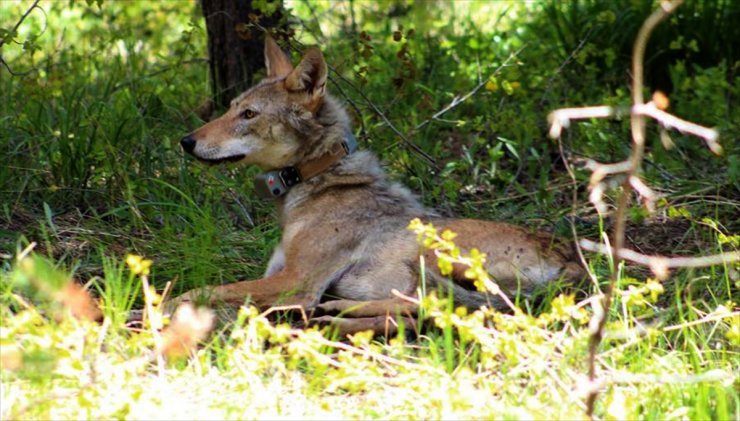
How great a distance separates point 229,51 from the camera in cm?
751

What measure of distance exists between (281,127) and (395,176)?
A: 1.26 metres

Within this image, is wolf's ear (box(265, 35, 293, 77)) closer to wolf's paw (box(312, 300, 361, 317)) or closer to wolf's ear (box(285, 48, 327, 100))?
wolf's ear (box(285, 48, 327, 100))

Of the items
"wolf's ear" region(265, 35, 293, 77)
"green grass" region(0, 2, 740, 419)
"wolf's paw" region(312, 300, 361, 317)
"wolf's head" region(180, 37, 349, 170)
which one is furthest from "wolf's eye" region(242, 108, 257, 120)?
"wolf's paw" region(312, 300, 361, 317)

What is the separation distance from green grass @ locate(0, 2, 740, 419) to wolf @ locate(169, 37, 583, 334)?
203mm

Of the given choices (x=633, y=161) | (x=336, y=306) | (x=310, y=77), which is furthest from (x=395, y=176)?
(x=633, y=161)

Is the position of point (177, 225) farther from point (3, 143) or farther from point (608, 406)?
point (608, 406)

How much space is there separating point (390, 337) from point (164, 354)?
1.07 meters

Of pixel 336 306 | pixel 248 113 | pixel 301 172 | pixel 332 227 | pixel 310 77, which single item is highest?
pixel 310 77

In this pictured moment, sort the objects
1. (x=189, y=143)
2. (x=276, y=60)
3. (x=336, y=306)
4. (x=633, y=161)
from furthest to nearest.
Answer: (x=276, y=60) < (x=189, y=143) < (x=336, y=306) < (x=633, y=161)

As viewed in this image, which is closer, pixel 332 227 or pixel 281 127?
pixel 332 227

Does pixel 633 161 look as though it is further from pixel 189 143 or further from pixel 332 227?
pixel 189 143

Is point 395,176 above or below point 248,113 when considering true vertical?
below

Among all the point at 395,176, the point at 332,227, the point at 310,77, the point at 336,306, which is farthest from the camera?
the point at 395,176

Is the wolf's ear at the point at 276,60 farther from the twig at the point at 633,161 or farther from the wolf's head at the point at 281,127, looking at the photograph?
the twig at the point at 633,161
